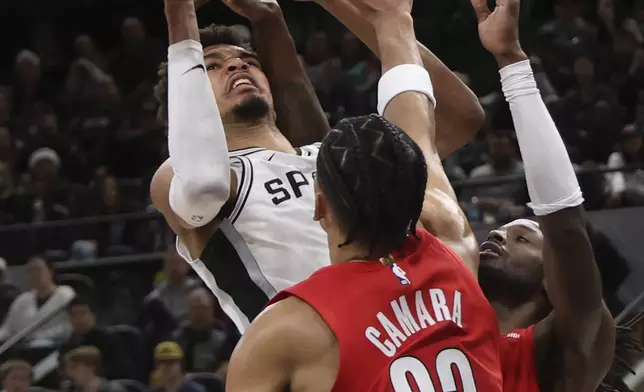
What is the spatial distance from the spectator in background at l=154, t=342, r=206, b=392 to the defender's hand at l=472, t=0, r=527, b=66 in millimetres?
3821

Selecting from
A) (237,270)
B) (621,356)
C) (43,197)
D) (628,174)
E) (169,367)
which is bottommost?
(169,367)

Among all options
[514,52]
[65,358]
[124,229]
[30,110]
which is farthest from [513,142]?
[514,52]

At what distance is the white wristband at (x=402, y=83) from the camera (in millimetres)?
2490

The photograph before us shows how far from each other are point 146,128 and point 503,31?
650 centimetres

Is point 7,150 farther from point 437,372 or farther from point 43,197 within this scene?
point 437,372

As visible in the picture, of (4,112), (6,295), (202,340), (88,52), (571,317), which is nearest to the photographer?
(571,317)

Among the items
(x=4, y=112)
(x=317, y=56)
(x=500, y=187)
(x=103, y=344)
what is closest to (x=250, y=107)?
(x=103, y=344)

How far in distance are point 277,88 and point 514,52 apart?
3.00 ft

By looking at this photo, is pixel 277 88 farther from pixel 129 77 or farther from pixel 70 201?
pixel 129 77

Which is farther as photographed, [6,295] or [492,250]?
[6,295]

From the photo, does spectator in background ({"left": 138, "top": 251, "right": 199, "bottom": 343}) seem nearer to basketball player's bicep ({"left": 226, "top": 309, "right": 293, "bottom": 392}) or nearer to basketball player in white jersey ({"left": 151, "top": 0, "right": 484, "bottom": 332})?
basketball player in white jersey ({"left": 151, "top": 0, "right": 484, "bottom": 332})

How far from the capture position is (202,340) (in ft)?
20.4

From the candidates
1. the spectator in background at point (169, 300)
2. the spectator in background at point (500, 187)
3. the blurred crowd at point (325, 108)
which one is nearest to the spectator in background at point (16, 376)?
the spectator in background at point (169, 300)

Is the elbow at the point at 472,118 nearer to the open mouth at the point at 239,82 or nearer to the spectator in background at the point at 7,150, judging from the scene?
the open mouth at the point at 239,82
